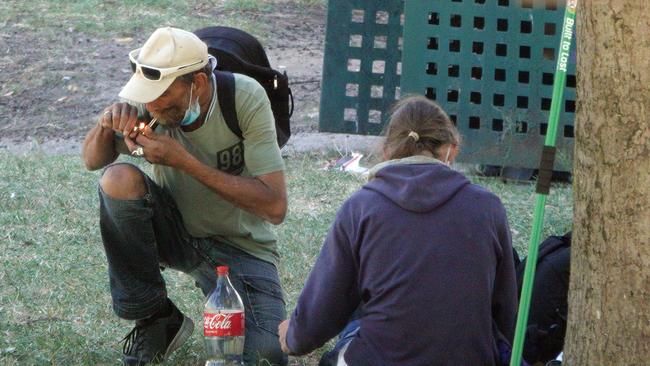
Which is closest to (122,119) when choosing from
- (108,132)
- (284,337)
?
(108,132)

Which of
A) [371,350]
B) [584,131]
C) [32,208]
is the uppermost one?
[584,131]

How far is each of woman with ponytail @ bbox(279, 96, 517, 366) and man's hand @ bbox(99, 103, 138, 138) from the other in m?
1.00

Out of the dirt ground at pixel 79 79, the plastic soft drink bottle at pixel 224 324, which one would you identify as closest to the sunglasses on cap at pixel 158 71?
the plastic soft drink bottle at pixel 224 324

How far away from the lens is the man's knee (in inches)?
161

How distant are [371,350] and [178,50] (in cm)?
135

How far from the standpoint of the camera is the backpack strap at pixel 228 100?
4230 mm

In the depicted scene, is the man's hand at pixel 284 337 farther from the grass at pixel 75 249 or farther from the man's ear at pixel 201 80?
the man's ear at pixel 201 80

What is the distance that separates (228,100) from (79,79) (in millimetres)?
6253

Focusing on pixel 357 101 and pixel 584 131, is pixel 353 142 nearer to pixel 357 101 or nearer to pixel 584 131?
pixel 357 101

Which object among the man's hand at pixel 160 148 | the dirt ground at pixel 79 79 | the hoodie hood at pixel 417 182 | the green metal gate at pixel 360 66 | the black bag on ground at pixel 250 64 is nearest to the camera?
the hoodie hood at pixel 417 182

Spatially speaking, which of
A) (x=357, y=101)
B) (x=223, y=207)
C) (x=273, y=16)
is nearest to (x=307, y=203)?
(x=357, y=101)

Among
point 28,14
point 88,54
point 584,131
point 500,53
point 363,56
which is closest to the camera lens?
point 584,131

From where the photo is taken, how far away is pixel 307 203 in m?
6.81

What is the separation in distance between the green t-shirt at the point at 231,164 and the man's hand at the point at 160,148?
24 cm
